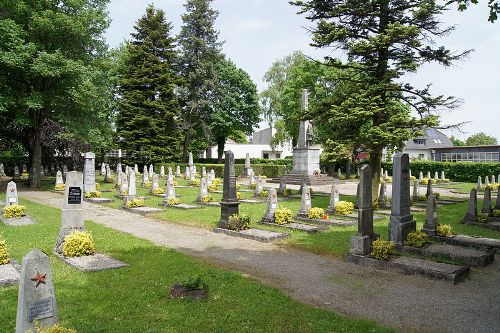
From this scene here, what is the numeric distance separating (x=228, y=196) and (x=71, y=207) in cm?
549

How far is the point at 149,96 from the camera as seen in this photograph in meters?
46.0

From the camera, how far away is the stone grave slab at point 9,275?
299 inches

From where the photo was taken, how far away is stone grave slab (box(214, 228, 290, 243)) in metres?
12.4

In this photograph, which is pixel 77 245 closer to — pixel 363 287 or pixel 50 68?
pixel 363 287

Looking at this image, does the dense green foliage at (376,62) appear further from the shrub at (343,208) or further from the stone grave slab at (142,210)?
the stone grave slab at (142,210)

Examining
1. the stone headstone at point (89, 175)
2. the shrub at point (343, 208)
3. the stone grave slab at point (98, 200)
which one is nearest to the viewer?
the shrub at point (343, 208)

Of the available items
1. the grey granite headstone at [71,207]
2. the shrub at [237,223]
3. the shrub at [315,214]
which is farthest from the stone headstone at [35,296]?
the shrub at [315,214]

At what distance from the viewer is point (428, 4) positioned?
1694 centimetres

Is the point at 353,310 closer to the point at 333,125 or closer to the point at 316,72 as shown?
the point at 333,125

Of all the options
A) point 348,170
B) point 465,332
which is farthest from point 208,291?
point 348,170

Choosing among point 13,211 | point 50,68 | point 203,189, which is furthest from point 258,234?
point 50,68

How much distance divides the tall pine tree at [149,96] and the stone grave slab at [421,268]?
3679 cm

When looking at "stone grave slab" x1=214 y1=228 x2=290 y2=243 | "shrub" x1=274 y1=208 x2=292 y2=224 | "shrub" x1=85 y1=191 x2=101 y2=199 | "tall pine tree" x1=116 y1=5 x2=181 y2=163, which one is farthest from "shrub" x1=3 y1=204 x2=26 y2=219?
"tall pine tree" x1=116 y1=5 x2=181 y2=163

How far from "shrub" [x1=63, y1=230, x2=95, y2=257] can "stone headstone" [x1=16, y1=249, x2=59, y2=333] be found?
5.22m
